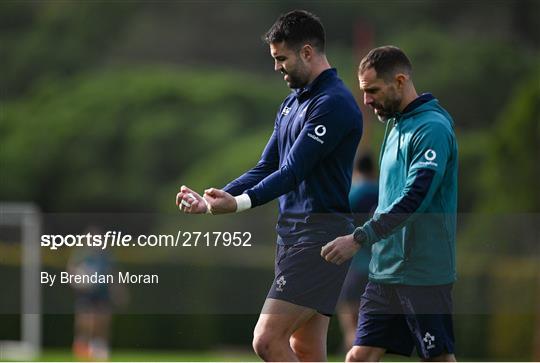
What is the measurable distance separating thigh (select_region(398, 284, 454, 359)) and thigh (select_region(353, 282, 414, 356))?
7 centimetres

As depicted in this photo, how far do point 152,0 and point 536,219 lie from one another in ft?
75.4

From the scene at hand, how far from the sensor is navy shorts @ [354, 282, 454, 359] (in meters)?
5.56

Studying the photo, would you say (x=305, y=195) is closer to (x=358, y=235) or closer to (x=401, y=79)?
(x=358, y=235)

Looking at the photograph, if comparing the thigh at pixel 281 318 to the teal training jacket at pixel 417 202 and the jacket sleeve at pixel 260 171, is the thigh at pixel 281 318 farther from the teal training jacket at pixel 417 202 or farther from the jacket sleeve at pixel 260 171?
the jacket sleeve at pixel 260 171

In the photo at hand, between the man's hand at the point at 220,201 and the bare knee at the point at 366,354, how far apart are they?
2.97ft

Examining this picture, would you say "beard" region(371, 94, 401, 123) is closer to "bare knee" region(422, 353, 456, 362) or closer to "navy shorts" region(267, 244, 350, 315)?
"navy shorts" region(267, 244, 350, 315)

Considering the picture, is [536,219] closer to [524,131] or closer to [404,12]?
[524,131]

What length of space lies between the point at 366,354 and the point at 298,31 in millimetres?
1597

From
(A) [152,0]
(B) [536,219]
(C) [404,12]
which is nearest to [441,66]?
(C) [404,12]

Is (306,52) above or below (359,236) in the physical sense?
above

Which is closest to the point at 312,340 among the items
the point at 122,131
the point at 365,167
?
the point at 365,167

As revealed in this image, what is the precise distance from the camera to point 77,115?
27500 millimetres

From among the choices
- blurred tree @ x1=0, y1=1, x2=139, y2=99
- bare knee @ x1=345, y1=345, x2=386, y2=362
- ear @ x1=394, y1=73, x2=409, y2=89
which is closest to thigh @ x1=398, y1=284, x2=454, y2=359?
bare knee @ x1=345, y1=345, x2=386, y2=362

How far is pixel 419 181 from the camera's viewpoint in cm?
540
